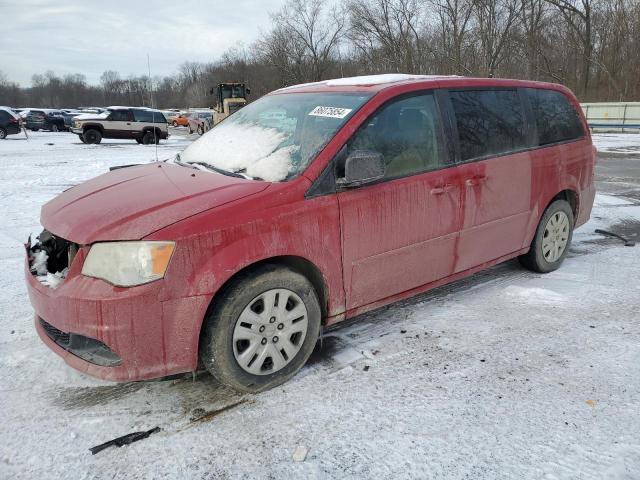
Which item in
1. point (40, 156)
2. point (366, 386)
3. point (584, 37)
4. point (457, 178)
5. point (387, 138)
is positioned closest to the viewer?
point (366, 386)

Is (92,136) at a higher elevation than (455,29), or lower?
lower

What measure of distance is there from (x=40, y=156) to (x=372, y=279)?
1722cm

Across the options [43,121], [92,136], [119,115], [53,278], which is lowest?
[53,278]

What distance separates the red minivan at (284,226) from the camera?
238cm

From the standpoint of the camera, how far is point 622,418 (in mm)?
2449

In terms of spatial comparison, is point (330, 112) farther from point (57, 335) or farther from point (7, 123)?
point (7, 123)

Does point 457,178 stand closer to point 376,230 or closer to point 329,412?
point 376,230

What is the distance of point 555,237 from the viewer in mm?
4566

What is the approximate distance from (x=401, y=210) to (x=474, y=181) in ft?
Result: 2.57

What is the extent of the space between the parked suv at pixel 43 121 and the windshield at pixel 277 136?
39.1m

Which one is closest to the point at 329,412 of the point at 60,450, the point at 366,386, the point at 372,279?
the point at 366,386

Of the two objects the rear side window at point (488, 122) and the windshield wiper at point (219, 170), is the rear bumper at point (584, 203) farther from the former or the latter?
the windshield wiper at point (219, 170)

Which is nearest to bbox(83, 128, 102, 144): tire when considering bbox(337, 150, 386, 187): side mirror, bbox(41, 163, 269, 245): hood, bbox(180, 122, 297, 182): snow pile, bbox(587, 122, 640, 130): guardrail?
bbox(180, 122, 297, 182): snow pile

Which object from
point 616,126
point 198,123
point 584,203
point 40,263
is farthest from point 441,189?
point 198,123
